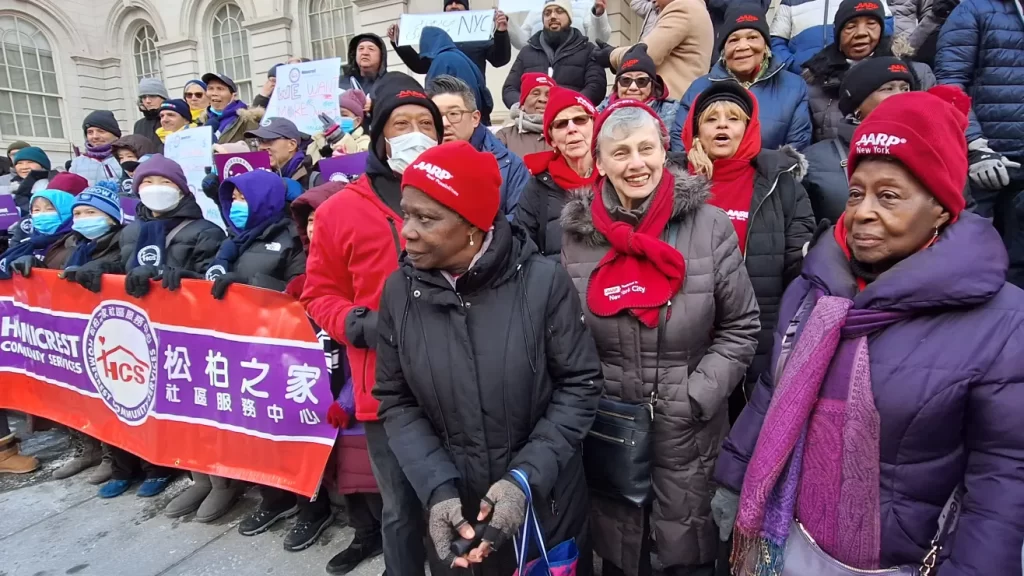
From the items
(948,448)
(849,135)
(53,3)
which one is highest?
(53,3)

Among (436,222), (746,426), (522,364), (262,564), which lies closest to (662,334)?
(746,426)

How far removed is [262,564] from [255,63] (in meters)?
15.5

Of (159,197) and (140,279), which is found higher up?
(159,197)

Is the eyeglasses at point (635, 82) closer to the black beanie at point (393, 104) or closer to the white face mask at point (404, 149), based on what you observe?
the black beanie at point (393, 104)

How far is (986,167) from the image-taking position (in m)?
3.16

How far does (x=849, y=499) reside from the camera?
155 centimetres

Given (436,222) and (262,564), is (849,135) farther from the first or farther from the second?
(262,564)

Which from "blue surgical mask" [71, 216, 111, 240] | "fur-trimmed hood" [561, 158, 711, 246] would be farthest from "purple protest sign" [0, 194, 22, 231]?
"fur-trimmed hood" [561, 158, 711, 246]

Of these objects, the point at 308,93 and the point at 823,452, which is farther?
the point at 308,93

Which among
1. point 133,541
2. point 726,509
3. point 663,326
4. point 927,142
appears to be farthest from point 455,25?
point 726,509

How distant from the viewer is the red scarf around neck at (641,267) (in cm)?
214

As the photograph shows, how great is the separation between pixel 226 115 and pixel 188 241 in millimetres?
3698

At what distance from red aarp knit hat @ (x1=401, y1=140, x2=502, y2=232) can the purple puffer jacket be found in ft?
3.85

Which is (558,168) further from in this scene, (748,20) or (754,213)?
(748,20)
